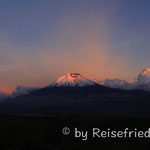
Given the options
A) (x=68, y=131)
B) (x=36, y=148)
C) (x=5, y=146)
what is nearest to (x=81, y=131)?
A: (x=68, y=131)

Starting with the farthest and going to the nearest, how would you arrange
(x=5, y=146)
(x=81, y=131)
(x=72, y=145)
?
(x=81, y=131) < (x=72, y=145) < (x=5, y=146)

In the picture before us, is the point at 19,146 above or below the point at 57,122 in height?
below

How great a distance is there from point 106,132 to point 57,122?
34.7 feet

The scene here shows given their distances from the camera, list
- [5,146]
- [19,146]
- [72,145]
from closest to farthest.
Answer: [5,146]
[19,146]
[72,145]

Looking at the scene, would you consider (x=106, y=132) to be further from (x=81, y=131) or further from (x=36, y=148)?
(x=36, y=148)

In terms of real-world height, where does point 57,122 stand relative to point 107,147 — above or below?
above

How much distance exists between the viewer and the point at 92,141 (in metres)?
43.8

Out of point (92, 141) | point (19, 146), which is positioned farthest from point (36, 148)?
point (92, 141)

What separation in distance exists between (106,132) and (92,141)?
7.52 meters

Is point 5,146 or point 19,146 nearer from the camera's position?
point 5,146

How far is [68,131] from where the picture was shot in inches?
1988

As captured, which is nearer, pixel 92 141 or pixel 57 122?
pixel 92 141

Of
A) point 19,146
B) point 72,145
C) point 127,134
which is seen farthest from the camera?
point 127,134

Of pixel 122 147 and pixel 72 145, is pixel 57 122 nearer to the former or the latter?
pixel 72 145
